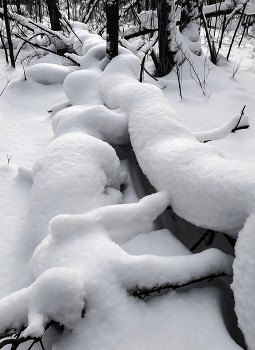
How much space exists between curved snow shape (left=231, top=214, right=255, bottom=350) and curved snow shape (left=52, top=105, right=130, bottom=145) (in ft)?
4.51

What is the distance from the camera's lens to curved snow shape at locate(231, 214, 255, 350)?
0.97 metres

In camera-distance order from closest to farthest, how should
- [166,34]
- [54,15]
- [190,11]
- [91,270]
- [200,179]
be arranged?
1. [91,270]
2. [200,179]
3. [166,34]
4. [190,11]
5. [54,15]

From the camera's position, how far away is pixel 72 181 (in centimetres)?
150

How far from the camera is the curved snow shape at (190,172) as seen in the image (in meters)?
1.18

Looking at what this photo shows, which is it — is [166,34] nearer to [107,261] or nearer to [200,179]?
[200,179]

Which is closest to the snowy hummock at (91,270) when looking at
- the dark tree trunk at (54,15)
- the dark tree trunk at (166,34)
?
the dark tree trunk at (166,34)

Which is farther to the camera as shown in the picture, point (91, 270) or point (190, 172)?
point (190, 172)

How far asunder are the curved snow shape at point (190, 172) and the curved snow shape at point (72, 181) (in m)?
0.25

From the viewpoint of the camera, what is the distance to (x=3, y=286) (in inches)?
51.5

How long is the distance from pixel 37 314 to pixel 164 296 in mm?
525

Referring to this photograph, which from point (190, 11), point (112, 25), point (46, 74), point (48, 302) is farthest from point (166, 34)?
A: point (48, 302)

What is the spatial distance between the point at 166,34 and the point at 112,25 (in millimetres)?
1489

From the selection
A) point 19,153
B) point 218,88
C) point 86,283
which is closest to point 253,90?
point 218,88

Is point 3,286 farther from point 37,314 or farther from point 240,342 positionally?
point 240,342
